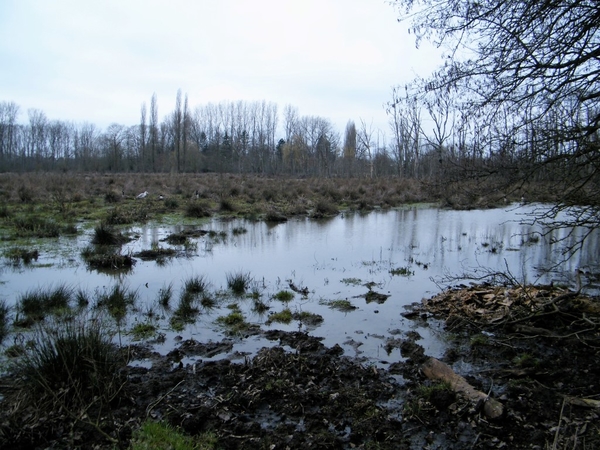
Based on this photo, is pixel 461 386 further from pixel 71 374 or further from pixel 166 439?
pixel 71 374

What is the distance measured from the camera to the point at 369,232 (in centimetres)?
1708

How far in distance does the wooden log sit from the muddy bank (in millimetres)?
41

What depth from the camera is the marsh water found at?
673 centimetres

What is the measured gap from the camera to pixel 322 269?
35.3 ft

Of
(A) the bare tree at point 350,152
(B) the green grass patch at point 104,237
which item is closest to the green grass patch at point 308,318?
(B) the green grass patch at point 104,237

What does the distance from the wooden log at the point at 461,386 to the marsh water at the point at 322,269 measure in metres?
0.74

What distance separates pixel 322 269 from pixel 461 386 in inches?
249

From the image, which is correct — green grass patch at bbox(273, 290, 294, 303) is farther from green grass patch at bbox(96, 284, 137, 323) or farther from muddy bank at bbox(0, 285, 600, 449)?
green grass patch at bbox(96, 284, 137, 323)

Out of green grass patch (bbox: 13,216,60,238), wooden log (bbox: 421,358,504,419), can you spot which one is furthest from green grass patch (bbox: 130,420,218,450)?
green grass patch (bbox: 13,216,60,238)

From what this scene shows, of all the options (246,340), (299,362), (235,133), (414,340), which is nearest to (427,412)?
(299,362)

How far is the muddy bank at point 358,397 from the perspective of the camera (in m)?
3.78

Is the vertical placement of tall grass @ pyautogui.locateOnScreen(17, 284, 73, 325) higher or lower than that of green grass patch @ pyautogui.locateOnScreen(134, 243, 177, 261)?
lower

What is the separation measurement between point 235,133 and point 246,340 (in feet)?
226

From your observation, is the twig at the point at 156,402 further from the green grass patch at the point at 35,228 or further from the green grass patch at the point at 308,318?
the green grass patch at the point at 35,228
